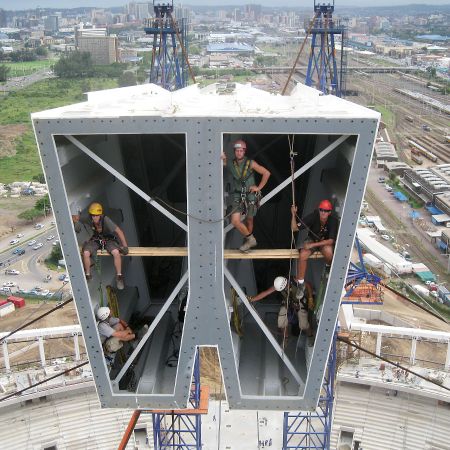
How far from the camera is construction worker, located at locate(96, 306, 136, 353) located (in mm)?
12289

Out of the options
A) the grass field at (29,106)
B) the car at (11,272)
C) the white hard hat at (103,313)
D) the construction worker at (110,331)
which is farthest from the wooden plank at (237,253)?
the grass field at (29,106)

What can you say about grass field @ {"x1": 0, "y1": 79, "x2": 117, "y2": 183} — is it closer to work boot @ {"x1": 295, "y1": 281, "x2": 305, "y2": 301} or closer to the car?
the car

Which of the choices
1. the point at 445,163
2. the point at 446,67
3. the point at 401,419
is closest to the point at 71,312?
the point at 401,419

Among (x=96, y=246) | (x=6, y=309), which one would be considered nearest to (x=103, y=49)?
(x=6, y=309)

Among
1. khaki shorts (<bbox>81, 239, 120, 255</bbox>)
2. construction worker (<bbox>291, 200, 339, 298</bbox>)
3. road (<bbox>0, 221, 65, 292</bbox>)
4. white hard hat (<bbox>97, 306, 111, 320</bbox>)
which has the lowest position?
road (<bbox>0, 221, 65, 292</bbox>)

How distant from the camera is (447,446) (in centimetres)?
2225

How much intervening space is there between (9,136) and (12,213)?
3247cm

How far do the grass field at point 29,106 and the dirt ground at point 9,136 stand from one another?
1.89ft

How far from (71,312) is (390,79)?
124200 millimetres

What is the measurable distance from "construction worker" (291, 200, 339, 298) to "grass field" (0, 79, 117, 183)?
65.8 m

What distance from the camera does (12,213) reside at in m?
60.6

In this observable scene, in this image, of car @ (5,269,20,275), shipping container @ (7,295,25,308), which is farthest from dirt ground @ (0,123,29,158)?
shipping container @ (7,295,25,308)

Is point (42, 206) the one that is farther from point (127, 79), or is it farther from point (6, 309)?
point (127, 79)

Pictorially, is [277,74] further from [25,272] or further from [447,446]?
[447,446]
